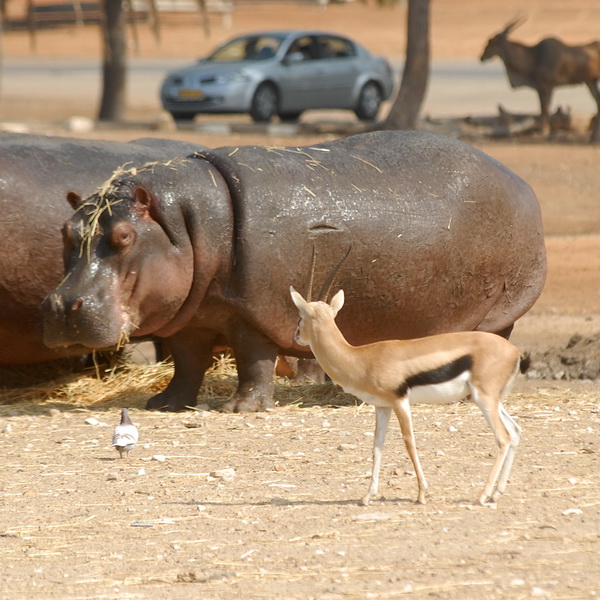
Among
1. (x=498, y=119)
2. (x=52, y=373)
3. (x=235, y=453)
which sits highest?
(x=235, y=453)

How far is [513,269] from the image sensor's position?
27.2 feet

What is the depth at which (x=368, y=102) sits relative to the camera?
26.2 metres

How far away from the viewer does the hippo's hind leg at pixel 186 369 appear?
25.6 feet

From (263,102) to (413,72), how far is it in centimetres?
448

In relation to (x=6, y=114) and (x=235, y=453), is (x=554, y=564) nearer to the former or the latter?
(x=235, y=453)

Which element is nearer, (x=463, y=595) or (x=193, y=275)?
(x=463, y=595)

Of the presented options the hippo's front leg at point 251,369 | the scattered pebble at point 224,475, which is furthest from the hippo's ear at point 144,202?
the scattered pebble at point 224,475

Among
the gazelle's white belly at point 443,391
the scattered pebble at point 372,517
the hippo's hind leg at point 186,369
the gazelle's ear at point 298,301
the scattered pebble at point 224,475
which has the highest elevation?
the gazelle's ear at point 298,301

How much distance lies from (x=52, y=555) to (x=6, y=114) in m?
23.7

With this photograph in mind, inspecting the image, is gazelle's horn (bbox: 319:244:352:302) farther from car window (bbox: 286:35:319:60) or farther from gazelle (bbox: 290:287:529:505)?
car window (bbox: 286:35:319:60)

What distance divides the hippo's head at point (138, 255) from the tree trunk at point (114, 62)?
1712cm

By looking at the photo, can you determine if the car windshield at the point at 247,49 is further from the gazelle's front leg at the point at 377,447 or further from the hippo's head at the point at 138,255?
the gazelle's front leg at the point at 377,447

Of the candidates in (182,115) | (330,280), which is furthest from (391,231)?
(182,115)

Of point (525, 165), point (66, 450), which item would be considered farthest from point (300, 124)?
point (66, 450)
